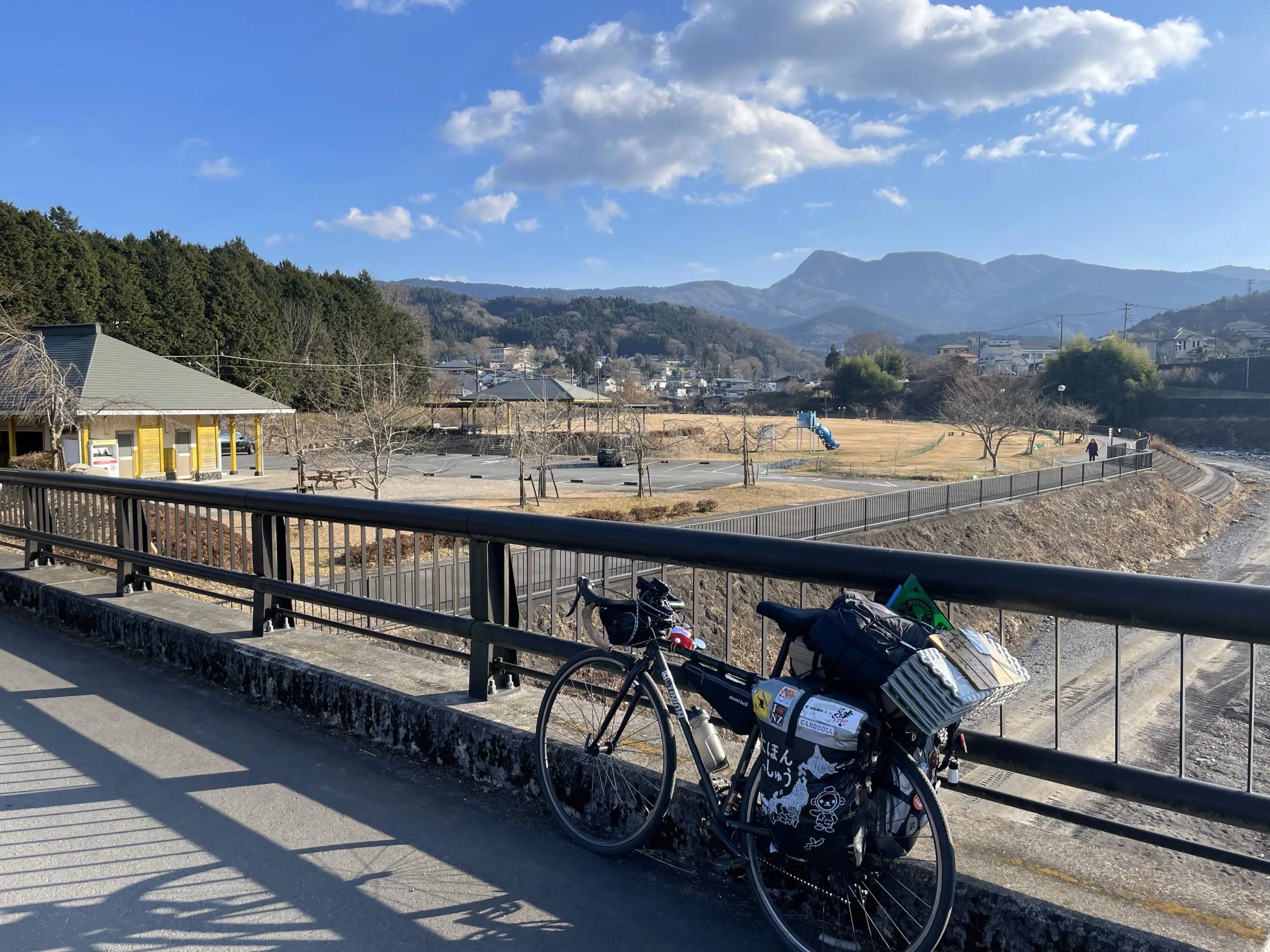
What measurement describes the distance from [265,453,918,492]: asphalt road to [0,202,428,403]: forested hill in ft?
28.2

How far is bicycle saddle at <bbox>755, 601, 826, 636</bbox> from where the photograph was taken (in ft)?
8.89

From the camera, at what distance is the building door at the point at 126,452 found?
35625 millimetres

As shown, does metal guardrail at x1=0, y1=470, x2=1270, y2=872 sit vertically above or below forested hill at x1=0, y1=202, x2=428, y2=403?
below

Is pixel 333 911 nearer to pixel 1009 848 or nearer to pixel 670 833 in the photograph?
pixel 670 833

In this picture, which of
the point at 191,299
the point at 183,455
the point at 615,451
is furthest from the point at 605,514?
the point at 191,299

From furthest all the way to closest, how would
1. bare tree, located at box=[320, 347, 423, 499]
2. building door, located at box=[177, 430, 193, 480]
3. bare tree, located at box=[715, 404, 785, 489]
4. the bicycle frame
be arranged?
bare tree, located at box=[715, 404, 785, 489] → building door, located at box=[177, 430, 193, 480] → bare tree, located at box=[320, 347, 423, 499] → the bicycle frame

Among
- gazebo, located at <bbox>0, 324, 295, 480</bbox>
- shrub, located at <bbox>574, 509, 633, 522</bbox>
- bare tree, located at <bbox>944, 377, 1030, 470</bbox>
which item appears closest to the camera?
shrub, located at <bbox>574, 509, 633, 522</bbox>

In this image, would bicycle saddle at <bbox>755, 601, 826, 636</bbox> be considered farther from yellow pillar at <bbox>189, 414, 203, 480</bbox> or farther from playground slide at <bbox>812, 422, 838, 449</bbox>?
playground slide at <bbox>812, 422, 838, 449</bbox>

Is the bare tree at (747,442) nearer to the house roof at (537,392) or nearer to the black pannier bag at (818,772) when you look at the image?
the house roof at (537,392)

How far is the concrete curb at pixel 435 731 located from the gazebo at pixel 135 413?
2761 cm

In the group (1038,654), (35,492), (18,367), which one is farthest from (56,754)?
(18,367)

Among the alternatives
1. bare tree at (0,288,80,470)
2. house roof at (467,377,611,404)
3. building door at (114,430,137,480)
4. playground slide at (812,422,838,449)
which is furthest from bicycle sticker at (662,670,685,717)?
playground slide at (812,422,838,449)

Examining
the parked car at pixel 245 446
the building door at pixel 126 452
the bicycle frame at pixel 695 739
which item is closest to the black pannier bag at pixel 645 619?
the bicycle frame at pixel 695 739

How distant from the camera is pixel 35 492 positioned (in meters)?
9.12
